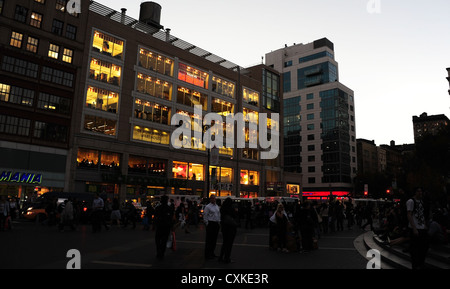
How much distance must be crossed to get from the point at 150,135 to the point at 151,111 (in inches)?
130

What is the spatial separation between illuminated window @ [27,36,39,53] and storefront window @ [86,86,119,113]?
6.57 meters

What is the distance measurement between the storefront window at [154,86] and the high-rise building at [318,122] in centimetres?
5330

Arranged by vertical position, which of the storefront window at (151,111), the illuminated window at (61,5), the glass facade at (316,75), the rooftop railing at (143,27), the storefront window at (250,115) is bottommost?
the storefront window at (151,111)

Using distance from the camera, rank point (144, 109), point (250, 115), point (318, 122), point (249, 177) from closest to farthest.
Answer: point (144, 109) < point (249, 177) < point (250, 115) < point (318, 122)

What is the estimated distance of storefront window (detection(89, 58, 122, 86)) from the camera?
121 feet

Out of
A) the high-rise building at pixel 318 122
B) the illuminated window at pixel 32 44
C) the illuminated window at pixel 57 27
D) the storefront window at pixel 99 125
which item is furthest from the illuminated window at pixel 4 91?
the high-rise building at pixel 318 122

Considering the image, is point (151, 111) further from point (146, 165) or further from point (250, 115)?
point (250, 115)

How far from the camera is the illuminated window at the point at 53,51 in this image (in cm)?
3366

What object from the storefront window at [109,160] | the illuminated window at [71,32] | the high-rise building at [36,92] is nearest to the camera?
the high-rise building at [36,92]

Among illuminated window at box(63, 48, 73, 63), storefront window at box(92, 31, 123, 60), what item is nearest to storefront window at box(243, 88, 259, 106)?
storefront window at box(92, 31, 123, 60)

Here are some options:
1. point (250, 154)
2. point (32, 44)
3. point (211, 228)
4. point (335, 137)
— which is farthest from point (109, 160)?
point (335, 137)

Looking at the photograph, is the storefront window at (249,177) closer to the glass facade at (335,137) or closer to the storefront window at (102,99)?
the storefront window at (102,99)

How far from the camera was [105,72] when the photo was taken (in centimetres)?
3800

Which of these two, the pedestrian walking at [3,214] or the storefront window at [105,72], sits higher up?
the storefront window at [105,72]
